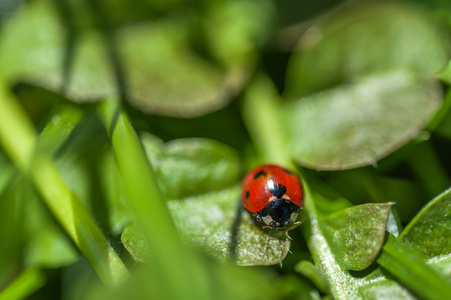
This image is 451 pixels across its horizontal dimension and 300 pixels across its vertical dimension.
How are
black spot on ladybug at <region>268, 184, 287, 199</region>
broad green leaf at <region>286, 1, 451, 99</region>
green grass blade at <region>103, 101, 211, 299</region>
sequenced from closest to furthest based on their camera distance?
green grass blade at <region>103, 101, 211, 299</region>, black spot on ladybug at <region>268, 184, 287, 199</region>, broad green leaf at <region>286, 1, 451, 99</region>

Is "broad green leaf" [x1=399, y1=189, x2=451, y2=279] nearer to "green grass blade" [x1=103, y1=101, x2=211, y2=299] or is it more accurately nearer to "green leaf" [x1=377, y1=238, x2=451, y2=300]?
"green leaf" [x1=377, y1=238, x2=451, y2=300]

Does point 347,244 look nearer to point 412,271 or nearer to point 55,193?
point 412,271

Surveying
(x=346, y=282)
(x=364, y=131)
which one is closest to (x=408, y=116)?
(x=364, y=131)

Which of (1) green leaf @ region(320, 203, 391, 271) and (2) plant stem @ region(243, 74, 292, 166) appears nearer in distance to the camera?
(1) green leaf @ region(320, 203, 391, 271)

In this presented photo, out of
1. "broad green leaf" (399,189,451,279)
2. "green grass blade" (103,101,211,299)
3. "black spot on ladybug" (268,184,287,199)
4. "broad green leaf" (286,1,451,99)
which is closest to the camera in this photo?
"green grass blade" (103,101,211,299)

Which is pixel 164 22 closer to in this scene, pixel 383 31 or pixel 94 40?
pixel 94 40

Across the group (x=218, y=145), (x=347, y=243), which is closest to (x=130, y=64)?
(x=218, y=145)

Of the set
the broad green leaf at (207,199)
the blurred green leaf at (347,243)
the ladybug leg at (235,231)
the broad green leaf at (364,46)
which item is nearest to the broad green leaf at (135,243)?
the broad green leaf at (207,199)

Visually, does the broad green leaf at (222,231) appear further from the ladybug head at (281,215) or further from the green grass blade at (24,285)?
the green grass blade at (24,285)

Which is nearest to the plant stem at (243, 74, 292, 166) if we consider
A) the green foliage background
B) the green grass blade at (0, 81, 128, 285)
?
the green foliage background
